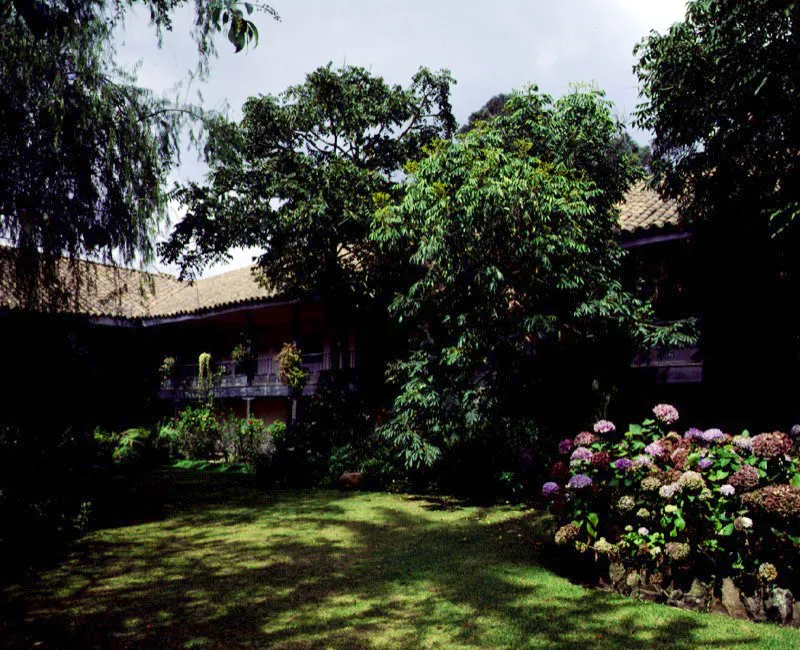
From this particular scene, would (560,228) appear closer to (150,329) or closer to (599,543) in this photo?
(599,543)

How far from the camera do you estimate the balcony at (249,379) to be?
60.5ft

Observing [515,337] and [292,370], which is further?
[292,370]

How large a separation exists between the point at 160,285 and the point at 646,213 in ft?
68.2

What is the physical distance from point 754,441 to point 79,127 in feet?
23.6

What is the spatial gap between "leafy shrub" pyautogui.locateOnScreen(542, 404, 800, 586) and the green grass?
0.38 metres

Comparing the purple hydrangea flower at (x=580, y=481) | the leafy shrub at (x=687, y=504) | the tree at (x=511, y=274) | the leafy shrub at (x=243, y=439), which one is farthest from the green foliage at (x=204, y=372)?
the purple hydrangea flower at (x=580, y=481)

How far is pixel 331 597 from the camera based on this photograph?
5223 millimetres

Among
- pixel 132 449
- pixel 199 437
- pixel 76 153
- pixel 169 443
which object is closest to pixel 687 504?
pixel 76 153

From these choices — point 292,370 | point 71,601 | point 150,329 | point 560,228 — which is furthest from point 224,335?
point 71,601

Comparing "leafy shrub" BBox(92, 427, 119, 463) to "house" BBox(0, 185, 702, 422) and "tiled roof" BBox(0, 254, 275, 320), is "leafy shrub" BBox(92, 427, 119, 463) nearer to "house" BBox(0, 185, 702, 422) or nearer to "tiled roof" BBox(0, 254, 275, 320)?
"house" BBox(0, 185, 702, 422)

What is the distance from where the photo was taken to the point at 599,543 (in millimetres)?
5164

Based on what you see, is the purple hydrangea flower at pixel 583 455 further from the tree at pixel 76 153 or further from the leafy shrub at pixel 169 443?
the leafy shrub at pixel 169 443

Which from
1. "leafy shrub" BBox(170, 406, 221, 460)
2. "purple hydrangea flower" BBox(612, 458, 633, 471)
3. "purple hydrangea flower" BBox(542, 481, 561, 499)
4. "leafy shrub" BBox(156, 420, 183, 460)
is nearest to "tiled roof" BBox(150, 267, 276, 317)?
"leafy shrub" BBox(170, 406, 221, 460)

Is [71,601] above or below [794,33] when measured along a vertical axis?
below
